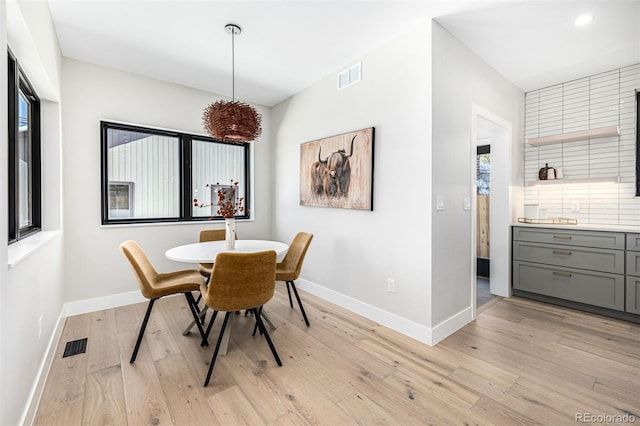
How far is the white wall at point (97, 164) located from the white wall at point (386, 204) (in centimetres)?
175

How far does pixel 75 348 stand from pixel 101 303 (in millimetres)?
931

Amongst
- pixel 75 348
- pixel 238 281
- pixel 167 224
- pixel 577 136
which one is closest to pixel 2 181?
pixel 238 281

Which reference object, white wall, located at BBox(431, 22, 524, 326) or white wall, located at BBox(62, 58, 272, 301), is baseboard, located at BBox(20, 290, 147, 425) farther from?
white wall, located at BBox(431, 22, 524, 326)

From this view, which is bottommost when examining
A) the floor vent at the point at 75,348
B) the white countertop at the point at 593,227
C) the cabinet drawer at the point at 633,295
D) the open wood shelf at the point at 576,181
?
the floor vent at the point at 75,348

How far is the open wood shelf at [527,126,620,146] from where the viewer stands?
314 cm

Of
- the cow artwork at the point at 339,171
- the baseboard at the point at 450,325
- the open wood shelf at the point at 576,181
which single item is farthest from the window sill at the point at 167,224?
the open wood shelf at the point at 576,181

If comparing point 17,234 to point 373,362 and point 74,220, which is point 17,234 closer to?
point 74,220

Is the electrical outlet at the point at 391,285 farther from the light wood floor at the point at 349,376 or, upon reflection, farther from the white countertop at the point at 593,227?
the white countertop at the point at 593,227

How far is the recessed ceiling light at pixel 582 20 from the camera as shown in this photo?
2.35 meters

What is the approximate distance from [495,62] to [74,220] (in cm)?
466

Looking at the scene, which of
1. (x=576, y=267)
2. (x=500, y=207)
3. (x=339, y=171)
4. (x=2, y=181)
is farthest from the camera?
(x=500, y=207)

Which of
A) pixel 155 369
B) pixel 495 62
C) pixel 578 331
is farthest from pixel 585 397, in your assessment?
pixel 495 62

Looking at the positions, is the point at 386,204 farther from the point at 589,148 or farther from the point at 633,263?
the point at 589,148

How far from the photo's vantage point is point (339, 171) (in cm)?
328
